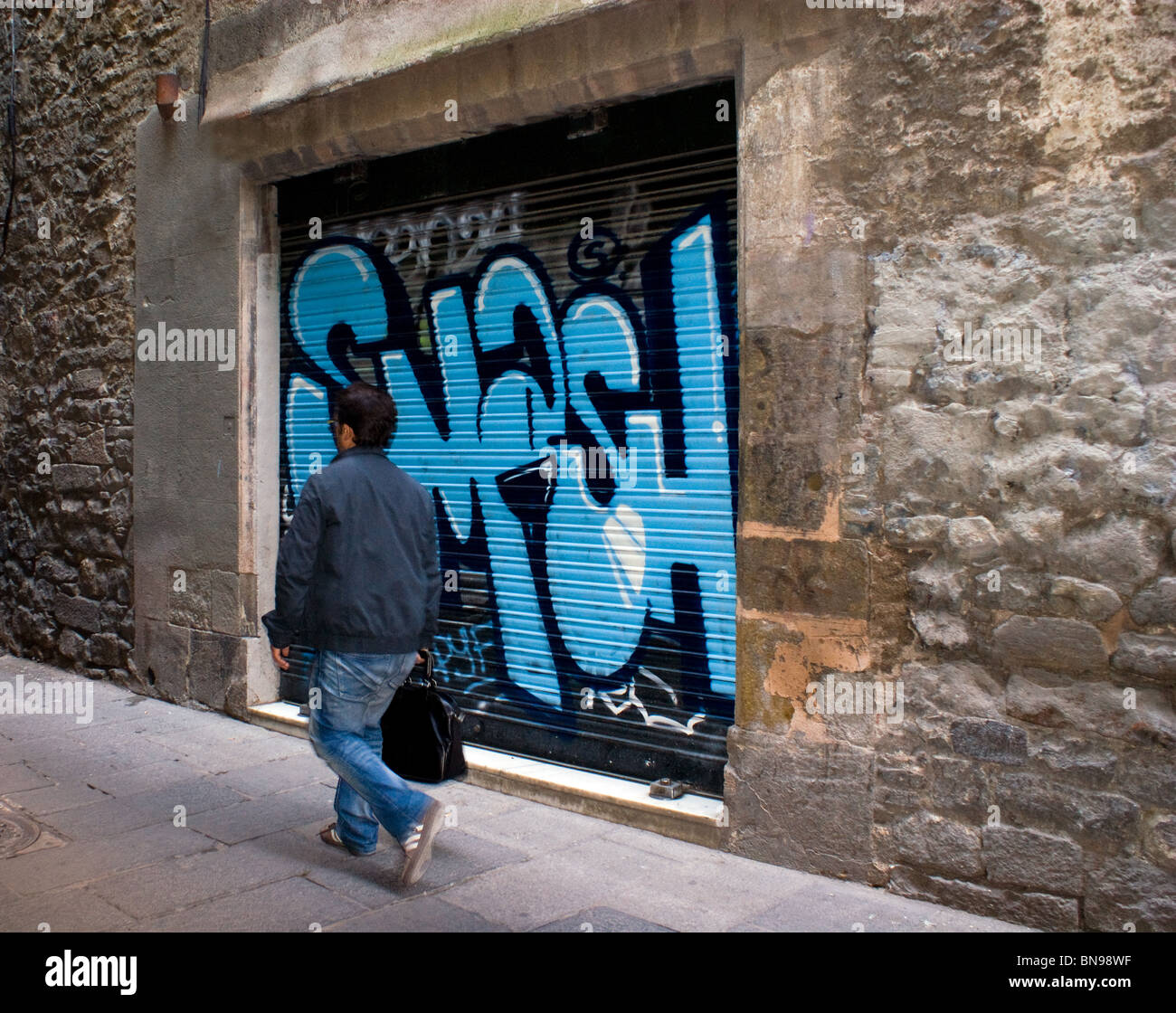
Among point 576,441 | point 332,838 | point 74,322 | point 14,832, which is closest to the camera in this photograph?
point 332,838

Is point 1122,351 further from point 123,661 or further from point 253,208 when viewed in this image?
point 123,661

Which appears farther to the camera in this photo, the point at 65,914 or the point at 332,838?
the point at 332,838

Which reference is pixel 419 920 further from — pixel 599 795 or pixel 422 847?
pixel 599 795

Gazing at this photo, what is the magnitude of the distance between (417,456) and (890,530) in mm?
2796

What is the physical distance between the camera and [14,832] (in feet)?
13.6

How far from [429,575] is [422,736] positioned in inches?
23.5

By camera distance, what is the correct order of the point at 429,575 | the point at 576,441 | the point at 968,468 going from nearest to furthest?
the point at 968,468
the point at 429,575
the point at 576,441

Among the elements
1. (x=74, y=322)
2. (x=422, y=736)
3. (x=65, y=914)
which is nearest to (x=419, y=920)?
(x=422, y=736)

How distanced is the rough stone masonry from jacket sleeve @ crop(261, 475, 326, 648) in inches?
63.2

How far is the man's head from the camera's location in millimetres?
3775

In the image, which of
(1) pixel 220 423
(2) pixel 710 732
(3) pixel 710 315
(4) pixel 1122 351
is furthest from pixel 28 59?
(4) pixel 1122 351

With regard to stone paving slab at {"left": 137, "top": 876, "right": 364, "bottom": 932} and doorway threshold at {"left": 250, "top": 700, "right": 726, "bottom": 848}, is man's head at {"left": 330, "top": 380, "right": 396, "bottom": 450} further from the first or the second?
stone paving slab at {"left": 137, "top": 876, "right": 364, "bottom": 932}

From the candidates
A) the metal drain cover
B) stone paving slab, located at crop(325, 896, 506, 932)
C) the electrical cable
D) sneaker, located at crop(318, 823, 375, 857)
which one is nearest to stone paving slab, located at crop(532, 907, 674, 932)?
stone paving slab, located at crop(325, 896, 506, 932)

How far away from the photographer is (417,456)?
18.1 ft
